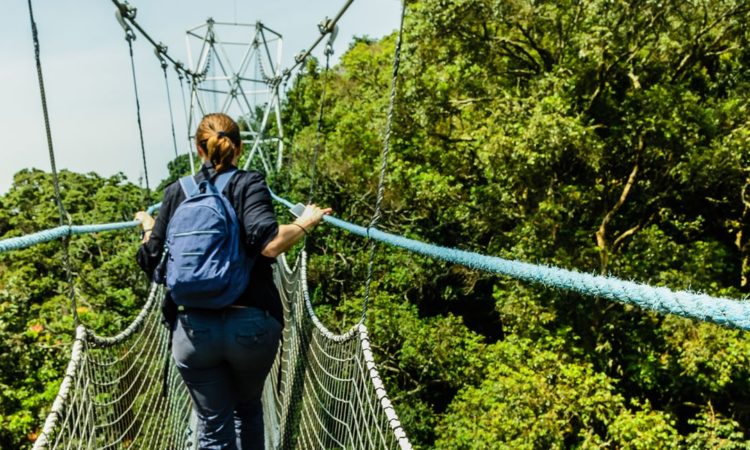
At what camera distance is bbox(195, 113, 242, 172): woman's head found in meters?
1.39

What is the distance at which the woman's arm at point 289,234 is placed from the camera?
1.32 m

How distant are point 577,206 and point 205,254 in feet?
21.1

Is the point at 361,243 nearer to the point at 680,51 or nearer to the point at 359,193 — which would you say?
the point at 359,193

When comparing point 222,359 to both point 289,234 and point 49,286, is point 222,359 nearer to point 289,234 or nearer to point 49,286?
point 289,234

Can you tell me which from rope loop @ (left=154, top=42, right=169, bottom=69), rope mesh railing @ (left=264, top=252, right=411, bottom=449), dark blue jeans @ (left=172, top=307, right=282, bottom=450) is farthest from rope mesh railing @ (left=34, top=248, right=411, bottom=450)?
rope loop @ (left=154, top=42, right=169, bottom=69)

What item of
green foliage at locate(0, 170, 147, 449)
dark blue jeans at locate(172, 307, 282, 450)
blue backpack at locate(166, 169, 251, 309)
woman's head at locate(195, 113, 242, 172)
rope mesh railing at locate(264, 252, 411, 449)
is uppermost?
woman's head at locate(195, 113, 242, 172)

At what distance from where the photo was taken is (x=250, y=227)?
4.30ft

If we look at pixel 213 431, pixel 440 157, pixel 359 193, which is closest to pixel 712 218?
pixel 440 157

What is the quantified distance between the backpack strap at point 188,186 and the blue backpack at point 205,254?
0.08m

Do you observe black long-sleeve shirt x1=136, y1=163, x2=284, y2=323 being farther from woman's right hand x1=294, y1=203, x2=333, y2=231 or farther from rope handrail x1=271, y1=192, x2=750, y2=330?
rope handrail x1=271, y1=192, x2=750, y2=330

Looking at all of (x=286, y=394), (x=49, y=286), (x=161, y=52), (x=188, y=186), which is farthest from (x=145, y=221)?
(x=49, y=286)

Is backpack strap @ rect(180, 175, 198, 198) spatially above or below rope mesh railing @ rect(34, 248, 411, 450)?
above

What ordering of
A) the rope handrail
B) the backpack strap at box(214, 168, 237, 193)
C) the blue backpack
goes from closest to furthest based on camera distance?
the rope handrail
the blue backpack
the backpack strap at box(214, 168, 237, 193)

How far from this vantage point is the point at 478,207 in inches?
322
